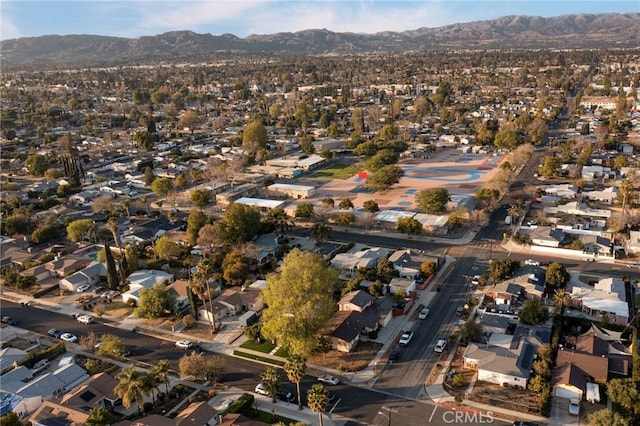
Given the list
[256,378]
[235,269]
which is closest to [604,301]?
[256,378]

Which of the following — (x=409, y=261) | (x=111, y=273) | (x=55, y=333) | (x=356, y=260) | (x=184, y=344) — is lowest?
(x=184, y=344)

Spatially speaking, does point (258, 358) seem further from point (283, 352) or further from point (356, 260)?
point (356, 260)

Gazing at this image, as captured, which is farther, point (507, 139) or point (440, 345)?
point (507, 139)

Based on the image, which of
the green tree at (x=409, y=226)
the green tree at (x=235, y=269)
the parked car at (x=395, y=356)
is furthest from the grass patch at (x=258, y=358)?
the green tree at (x=409, y=226)

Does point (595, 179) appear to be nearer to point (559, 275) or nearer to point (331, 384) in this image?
point (559, 275)

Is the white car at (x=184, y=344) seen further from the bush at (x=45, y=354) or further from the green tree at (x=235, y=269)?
the green tree at (x=235, y=269)

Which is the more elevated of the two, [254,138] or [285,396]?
[254,138]

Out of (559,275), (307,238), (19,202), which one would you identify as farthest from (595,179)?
(19,202)
